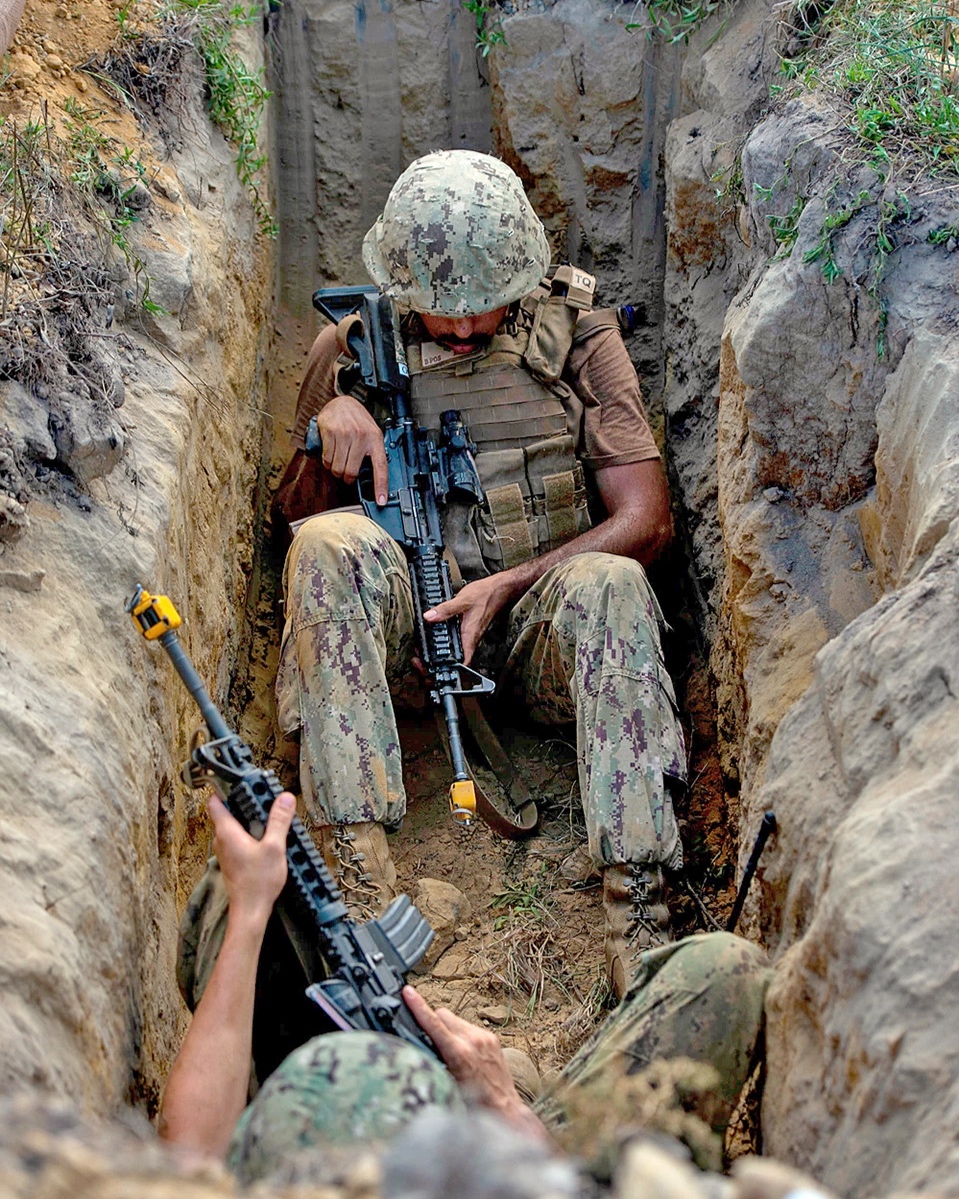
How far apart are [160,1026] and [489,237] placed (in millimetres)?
2572

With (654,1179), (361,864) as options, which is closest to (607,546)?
(361,864)

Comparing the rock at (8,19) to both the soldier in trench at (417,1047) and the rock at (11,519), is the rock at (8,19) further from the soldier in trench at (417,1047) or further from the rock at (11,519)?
the soldier in trench at (417,1047)

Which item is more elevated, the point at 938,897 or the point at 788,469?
the point at 788,469

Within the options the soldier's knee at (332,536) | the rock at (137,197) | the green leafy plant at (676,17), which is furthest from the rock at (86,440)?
the green leafy plant at (676,17)

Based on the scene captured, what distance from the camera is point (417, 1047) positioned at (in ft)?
9.87

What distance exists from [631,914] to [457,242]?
2129 mm

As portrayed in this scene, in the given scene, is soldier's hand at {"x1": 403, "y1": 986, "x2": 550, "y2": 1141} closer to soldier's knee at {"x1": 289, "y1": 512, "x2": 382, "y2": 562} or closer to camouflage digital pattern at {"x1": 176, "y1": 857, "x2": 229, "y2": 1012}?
camouflage digital pattern at {"x1": 176, "y1": 857, "x2": 229, "y2": 1012}

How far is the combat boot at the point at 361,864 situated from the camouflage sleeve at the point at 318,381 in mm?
1558

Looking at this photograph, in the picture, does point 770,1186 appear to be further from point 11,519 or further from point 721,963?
point 11,519

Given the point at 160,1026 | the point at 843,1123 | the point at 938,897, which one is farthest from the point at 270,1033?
the point at 938,897

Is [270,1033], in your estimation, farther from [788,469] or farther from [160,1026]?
[788,469]

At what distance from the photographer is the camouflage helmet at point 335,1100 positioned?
229 cm

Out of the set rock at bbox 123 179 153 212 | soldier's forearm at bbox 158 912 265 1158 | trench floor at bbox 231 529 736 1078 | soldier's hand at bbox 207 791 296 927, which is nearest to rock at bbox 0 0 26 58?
rock at bbox 123 179 153 212

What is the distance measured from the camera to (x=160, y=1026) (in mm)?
3369
